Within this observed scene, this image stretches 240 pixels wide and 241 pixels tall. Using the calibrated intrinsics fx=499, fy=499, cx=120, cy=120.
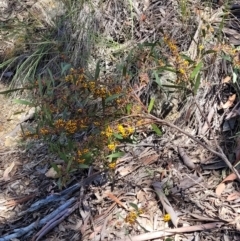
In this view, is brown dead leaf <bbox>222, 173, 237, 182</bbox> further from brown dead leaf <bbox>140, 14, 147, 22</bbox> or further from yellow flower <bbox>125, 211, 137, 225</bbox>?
brown dead leaf <bbox>140, 14, 147, 22</bbox>

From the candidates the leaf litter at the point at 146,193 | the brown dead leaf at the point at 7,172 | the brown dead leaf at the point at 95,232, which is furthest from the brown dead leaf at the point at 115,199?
the brown dead leaf at the point at 7,172

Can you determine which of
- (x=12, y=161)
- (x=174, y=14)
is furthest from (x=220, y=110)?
(x=12, y=161)

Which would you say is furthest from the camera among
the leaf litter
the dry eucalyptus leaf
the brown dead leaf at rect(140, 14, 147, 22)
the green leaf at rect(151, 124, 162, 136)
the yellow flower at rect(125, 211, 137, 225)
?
the brown dead leaf at rect(140, 14, 147, 22)

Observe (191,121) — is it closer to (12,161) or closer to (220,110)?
(220,110)

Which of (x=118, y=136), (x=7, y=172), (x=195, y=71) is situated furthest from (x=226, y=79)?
(x=7, y=172)

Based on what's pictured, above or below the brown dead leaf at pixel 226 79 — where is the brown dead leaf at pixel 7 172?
below

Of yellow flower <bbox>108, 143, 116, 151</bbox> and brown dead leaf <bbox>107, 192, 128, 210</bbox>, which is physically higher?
yellow flower <bbox>108, 143, 116, 151</bbox>

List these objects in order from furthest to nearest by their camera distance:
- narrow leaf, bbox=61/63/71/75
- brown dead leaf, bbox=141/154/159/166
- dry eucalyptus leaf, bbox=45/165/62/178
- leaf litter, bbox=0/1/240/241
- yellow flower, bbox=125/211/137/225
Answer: narrow leaf, bbox=61/63/71/75 < dry eucalyptus leaf, bbox=45/165/62/178 < brown dead leaf, bbox=141/154/159/166 < leaf litter, bbox=0/1/240/241 < yellow flower, bbox=125/211/137/225

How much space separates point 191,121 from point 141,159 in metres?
0.39

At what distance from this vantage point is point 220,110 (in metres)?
2.98

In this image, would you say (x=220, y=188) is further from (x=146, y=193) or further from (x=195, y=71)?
(x=195, y=71)

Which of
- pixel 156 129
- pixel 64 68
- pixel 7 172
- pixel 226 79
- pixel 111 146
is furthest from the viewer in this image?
pixel 64 68

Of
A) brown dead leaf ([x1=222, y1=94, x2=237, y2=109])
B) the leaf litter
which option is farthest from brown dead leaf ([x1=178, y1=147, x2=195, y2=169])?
brown dead leaf ([x1=222, y1=94, x2=237, y2=109])

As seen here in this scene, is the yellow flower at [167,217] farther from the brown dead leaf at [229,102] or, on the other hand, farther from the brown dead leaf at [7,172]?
the brown dead leaf at [7,172]
